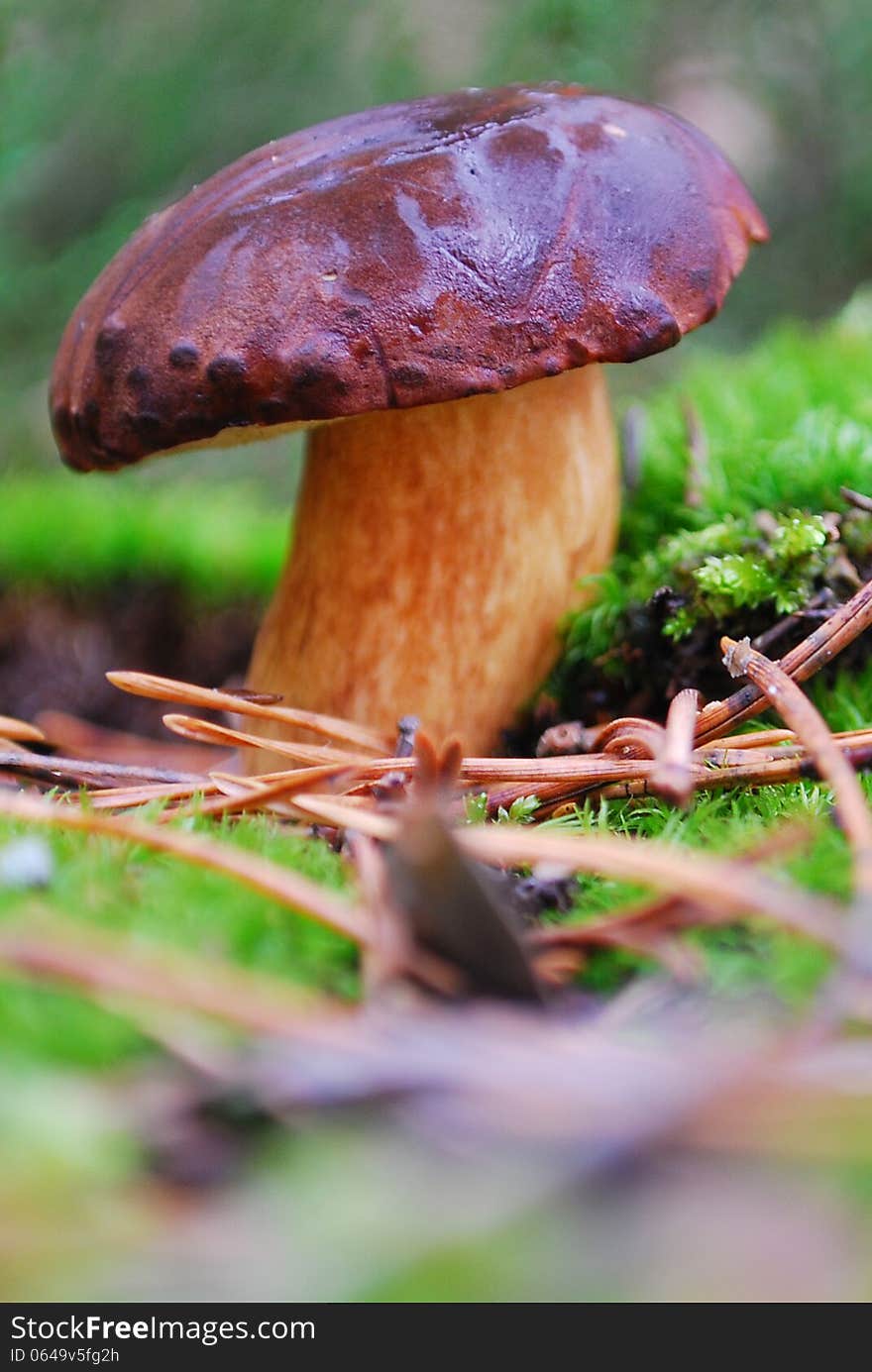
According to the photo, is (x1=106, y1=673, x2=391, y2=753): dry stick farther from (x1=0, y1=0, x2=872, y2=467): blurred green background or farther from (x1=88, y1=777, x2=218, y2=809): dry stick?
(x1=0, y1=0, x2=872, y2=467): blurred green background

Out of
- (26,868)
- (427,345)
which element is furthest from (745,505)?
(26,868)

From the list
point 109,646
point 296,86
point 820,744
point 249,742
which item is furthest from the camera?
point 296,86

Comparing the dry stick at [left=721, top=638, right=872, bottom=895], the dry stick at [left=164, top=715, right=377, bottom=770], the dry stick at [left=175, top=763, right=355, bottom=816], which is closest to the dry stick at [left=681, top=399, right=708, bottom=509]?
the dry stick at [left=721, top=638, right=872, bottom=895]

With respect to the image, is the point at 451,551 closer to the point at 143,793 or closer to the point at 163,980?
the point at 143,793

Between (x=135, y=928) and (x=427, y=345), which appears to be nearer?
(x=135, y=928)

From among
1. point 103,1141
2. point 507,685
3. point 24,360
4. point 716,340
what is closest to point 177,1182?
point 103,1141

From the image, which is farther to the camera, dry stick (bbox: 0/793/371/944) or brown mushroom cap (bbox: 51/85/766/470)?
brown mushroom cap (bbox: 51/85/766/470)

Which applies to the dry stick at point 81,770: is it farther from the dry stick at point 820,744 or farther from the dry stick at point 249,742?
the dry stick at point 820,744
